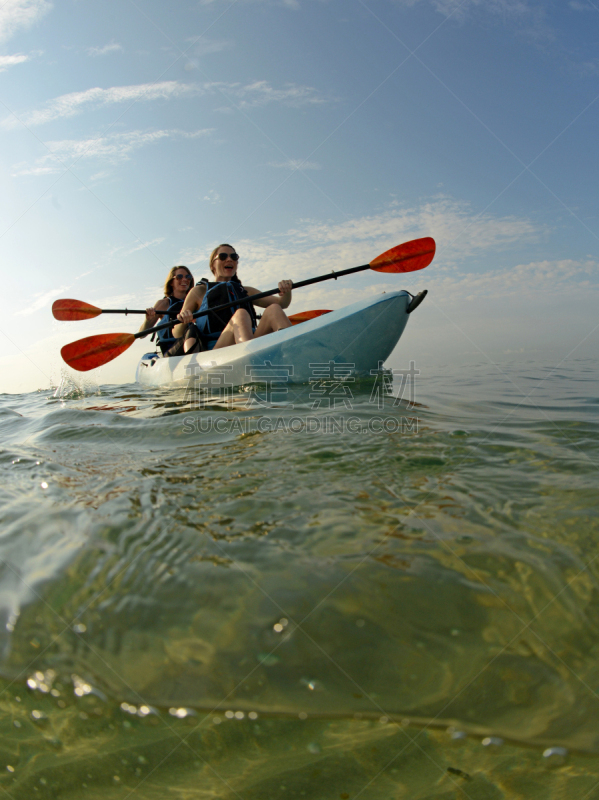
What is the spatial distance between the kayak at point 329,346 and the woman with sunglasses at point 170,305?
260 cm

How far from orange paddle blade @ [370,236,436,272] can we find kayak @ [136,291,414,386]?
76cm

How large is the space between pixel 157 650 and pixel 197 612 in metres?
0.10

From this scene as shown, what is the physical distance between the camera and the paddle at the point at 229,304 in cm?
519

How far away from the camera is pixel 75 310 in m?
7.44

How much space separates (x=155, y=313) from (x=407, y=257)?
14.9 ft

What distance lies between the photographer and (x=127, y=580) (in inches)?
42.0

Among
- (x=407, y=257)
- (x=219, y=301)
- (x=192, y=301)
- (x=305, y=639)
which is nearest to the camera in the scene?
(x=305, y=639)

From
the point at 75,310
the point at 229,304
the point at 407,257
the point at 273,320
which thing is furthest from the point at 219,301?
the point at 75,310

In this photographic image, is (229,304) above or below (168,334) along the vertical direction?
above

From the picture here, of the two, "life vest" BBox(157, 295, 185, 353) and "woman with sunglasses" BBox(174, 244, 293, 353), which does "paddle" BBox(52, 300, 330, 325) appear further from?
"woman with sunglasses" BBox(174, 244, 293, 353)

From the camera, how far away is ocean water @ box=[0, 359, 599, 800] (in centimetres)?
74

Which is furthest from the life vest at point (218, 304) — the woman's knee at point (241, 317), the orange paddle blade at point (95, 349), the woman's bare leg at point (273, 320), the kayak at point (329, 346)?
the orange paddle blade at point (95, 349)

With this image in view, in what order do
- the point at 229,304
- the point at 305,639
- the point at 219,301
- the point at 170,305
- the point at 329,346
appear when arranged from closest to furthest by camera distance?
the point at 305,639 < the point at 329,346 < the point at 229,304 < the point at 219,301 < the point at 170,305

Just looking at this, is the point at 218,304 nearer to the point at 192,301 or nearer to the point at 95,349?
the point at 192,301
